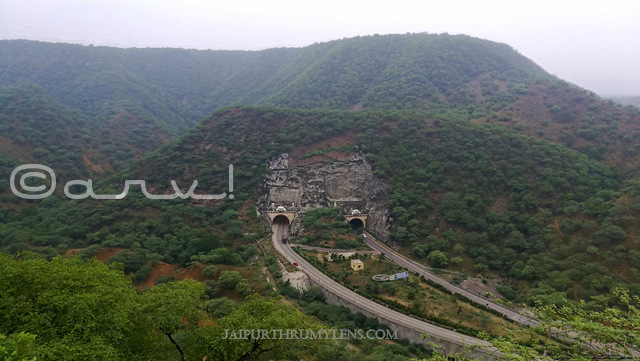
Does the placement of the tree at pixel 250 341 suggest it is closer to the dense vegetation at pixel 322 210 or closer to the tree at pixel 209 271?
the dense vegetation at pixel 322 210

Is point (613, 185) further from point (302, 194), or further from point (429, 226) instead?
point (302, 194)

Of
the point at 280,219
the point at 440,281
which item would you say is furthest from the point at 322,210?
the point at 440,281

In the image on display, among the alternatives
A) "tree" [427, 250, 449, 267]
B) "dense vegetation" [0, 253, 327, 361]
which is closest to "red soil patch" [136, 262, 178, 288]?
"dense vegetation" [0, 253, 327, 361]

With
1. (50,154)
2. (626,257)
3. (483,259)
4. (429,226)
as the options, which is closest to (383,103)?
(429,226)

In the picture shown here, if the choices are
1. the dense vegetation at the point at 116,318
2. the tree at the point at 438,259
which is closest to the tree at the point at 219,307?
the dense vegetation at the point at 116,318

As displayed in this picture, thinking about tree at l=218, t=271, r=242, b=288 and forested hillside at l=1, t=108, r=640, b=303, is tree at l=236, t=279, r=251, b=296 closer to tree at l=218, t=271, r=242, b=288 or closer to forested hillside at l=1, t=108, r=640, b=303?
tree at l=218, t=271, r=242, b=288

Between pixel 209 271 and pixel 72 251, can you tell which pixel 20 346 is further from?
pixel 72 251
